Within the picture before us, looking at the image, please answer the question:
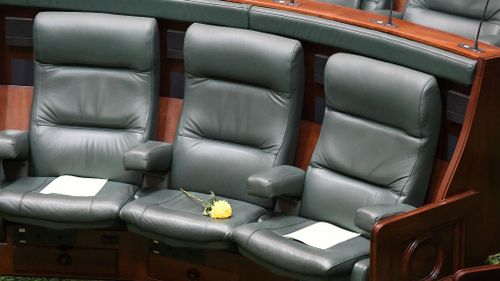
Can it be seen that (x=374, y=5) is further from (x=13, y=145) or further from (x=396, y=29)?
(x=13, y=145)

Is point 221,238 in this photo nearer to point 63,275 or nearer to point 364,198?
point 364,198

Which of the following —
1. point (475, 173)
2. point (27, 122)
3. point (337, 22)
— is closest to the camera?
point (475, 173)

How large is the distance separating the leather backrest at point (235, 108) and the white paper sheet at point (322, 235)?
200 millimetres

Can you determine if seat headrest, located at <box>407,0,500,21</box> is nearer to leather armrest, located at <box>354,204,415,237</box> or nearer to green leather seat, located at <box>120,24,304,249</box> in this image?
green leather seat, located at <box>120,24,304,249</box>

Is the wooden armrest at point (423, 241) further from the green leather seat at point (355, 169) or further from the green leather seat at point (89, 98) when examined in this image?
the green leather seat at point (89, 98)

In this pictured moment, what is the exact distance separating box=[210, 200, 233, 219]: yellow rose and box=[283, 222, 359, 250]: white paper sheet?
181mm

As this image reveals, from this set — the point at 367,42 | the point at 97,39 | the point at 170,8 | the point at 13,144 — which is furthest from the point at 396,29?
the point at 13,144

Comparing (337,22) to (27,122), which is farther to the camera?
(27,122)

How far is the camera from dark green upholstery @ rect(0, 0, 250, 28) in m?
2.80

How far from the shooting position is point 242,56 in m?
2.74

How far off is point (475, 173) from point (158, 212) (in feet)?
2.55

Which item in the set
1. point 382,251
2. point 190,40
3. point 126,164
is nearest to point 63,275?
point 126,164

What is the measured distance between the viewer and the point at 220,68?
9.12 feet

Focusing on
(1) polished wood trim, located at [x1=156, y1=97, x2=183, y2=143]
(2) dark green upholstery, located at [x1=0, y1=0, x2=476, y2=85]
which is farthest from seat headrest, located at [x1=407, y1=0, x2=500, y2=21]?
(1) polished wood trim, located at [x1=156, y1=97, x2=183, y2=143]
